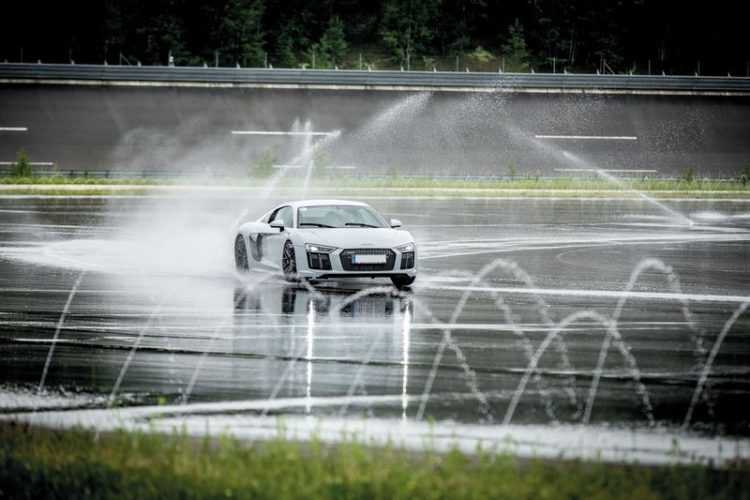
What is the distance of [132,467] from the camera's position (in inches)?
298

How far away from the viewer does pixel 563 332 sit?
14141 millimetres

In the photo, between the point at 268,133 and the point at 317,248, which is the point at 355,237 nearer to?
the point at 317,248

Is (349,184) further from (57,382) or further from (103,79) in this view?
(57,382)

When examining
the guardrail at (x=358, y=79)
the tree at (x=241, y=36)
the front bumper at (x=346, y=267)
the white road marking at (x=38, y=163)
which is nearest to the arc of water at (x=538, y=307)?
the front bumper at (x=346, y=267)

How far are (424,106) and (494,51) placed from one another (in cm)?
5220

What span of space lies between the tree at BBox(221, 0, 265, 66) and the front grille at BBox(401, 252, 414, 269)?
81.4m

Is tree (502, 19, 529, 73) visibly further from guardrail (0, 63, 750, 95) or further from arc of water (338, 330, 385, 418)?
Answer: arc of water (338, 330, 385, 418)

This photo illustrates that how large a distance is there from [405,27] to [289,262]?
88734 mm

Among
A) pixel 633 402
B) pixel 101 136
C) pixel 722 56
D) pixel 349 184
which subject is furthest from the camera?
pixel 722 56

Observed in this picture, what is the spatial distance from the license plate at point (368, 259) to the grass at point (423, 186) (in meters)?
30.5

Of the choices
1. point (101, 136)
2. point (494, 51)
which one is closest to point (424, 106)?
point (101, 136)

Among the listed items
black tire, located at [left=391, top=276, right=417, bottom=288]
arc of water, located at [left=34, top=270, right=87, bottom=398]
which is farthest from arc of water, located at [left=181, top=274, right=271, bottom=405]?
black tire, located at [left=391, top=276, right=417, bottom=288]

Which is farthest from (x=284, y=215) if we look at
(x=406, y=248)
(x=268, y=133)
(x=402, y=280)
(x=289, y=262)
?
(x=268, y=133)

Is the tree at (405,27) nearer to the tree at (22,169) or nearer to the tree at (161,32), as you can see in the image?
the tree at (161,32)
